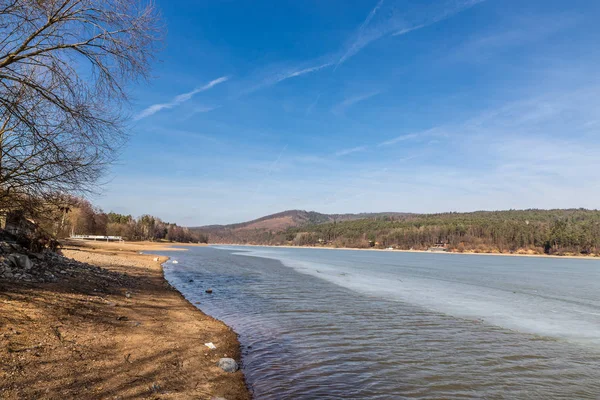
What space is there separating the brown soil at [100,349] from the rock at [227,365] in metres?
0.15

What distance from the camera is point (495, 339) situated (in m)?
13.4

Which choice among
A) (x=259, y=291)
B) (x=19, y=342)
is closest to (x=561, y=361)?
(x=19, y=342)

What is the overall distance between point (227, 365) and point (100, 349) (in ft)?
9.69

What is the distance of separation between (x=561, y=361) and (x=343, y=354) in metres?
6.79

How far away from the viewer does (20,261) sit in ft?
39.7

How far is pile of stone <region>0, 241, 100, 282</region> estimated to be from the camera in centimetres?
1121

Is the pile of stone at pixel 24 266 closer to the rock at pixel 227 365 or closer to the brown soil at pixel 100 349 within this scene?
the brown soil at pixel 100 349

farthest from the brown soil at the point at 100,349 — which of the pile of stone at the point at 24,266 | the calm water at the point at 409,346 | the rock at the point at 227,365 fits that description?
the calm water at the point at 409,346

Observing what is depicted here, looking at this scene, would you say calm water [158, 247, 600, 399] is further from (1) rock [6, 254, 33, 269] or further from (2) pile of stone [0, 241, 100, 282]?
(1) rock [6, 254, 33, 269]

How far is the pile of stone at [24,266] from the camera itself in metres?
11.2

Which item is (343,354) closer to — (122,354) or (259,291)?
(122,354)

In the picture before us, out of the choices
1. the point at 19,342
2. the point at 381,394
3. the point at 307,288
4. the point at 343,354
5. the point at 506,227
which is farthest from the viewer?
the point at 506,227

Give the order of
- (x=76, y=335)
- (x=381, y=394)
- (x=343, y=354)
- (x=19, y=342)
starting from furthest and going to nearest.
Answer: (x=343, y=354) → (x=76, y=335) → (x=381, y=394) → (x=19, y=342)

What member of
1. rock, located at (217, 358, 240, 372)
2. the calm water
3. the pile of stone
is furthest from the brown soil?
the calm water
